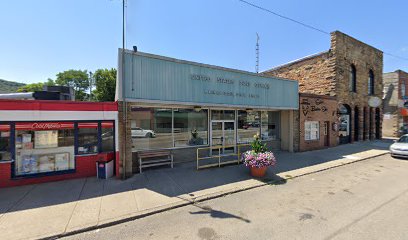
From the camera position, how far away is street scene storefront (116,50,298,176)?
821cm

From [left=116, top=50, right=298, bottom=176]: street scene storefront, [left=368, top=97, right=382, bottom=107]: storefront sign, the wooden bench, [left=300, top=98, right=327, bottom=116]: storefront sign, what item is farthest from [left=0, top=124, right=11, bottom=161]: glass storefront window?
[left=368, top=97, right=382, bottom=107]: storefront sign

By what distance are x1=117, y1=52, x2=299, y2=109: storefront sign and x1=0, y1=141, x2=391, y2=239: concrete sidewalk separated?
3.31m

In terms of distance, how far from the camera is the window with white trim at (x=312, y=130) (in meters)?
14.2

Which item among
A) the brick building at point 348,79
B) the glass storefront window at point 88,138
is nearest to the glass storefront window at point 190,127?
the glass storefront window at point 88,138

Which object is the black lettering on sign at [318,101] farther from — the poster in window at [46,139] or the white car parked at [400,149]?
the poster in window at [46,139]

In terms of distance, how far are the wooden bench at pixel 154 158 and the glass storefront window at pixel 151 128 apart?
49cm

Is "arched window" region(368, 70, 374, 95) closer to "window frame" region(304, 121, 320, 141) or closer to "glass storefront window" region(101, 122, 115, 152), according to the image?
"window frame" region(304, 121, 320, 141)

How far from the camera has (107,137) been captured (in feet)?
27.8

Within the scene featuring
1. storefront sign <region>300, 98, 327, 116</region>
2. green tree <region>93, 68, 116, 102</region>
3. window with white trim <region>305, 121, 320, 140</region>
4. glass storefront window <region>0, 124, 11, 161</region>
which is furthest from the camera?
green tree <region>93, 68, 116, 102</region>

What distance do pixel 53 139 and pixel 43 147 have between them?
0.44 meters

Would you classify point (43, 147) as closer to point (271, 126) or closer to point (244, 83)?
point (244, 83)

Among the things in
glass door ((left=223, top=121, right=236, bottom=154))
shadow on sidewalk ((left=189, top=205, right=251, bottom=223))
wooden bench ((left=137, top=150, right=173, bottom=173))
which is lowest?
shadow on sidewalk ((left=189, top=205, right=251, bottom=223))

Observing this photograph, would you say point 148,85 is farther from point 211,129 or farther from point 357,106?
point 357,106

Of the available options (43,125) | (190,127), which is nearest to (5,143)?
(43,125)
